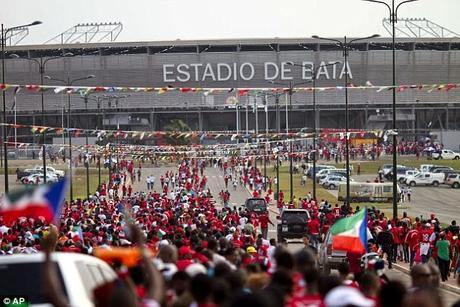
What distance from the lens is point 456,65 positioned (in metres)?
156

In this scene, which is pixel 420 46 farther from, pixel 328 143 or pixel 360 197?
pixel 360 197

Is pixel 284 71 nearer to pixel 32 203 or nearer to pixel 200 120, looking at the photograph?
pixel 200 120

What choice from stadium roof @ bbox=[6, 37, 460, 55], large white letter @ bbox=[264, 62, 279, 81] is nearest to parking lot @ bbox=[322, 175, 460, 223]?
large white letter @ bbox=[264, 62, 279, 81]

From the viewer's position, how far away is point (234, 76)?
156625mm

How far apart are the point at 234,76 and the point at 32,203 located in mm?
146118

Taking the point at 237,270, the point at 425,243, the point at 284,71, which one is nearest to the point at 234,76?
the point at 284,71

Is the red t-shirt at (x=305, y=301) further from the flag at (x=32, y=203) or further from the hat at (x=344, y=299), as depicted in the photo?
the flag at (x=32, y=203)

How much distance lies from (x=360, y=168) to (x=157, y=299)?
94.0m

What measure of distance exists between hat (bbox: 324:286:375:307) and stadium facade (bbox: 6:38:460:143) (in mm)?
141524

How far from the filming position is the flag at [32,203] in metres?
10.8

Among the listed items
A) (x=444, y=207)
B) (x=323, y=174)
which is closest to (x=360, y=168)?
(x=323, y=174)

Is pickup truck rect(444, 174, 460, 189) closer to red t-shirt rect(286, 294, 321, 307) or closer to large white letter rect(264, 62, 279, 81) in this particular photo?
large white letter rect(264, 62, 279, 81)

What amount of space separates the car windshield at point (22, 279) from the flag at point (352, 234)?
4643mm

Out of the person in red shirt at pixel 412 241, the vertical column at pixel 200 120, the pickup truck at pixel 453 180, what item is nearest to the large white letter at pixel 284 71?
the vertical column at pixel 200 120
